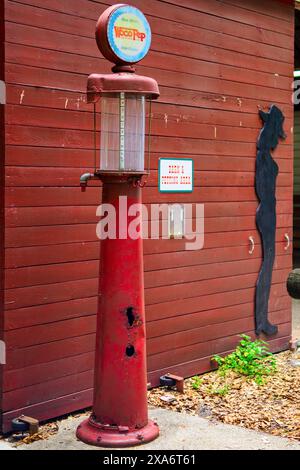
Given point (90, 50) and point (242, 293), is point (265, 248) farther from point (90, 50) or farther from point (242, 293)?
point (90, 50)

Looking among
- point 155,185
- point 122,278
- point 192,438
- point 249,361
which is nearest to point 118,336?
point 122,278

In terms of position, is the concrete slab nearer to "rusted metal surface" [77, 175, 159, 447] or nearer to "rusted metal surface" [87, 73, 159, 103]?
"rusted metal surface" [77, 175, 159, 447]

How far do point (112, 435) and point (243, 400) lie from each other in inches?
59.1

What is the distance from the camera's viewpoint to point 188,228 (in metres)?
6.13

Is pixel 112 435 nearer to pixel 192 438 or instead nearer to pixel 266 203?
pixel 192 438

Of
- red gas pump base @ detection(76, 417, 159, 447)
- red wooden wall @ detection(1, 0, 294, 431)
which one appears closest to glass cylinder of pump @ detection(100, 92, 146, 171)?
red wooden wall @ detection(1, 0, 294, 431)

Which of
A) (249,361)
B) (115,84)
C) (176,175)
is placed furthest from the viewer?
(249,361)

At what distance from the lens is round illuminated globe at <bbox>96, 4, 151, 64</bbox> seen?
171 inches

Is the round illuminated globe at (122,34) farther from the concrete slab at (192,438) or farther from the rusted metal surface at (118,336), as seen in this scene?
the concrete slab at (192,438)

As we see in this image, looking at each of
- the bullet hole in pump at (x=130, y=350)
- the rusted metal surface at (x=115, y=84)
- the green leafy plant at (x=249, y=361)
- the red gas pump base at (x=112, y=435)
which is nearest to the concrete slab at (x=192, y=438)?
the red gas pump base at (x=112, y=435)

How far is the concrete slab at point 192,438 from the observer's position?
15.1ft

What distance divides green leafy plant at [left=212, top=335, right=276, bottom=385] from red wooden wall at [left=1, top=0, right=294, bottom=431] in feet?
0.36

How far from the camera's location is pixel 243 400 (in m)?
5.68
